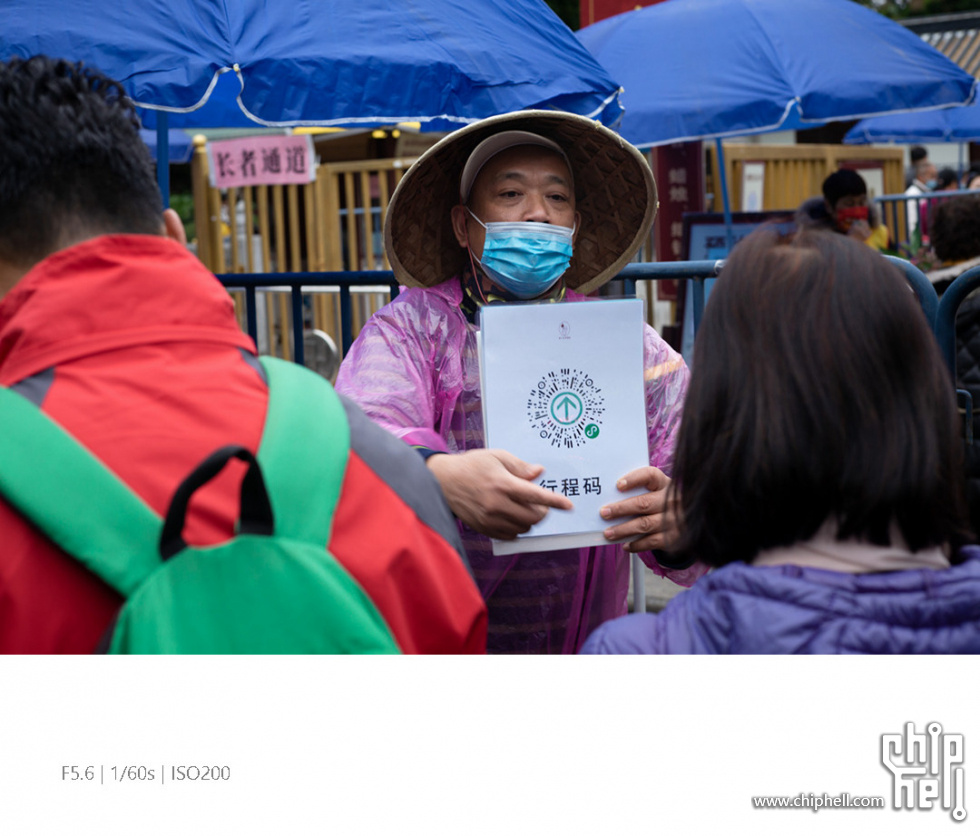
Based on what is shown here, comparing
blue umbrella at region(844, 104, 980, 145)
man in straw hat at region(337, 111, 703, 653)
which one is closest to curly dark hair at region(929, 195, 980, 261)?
man in straw hat at region(337, 111, 703, 653)

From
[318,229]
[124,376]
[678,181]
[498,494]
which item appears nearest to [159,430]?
[124,376]

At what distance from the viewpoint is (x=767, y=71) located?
236 inches

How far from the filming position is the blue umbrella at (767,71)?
5902mm

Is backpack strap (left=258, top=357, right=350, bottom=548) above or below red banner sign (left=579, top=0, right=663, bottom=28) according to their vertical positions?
below

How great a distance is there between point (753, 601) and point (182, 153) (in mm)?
10200

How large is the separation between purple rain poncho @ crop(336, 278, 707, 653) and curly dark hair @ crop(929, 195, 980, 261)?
381 centimetres

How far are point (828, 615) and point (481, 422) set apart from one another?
116 centimetres

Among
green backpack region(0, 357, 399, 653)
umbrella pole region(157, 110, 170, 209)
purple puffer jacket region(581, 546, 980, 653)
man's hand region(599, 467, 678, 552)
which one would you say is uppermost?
umbrella pole region(157, 110, 170, 209)

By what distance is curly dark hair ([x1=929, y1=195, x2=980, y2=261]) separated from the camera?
5.46m

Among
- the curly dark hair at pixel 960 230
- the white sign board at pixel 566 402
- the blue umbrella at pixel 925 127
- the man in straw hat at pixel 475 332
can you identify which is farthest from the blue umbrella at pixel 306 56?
the blue umbrella at pixel 925 127

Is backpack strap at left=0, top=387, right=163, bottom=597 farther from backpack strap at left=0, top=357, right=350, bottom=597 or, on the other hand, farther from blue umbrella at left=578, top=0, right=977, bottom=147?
blue umbrella at left=578, top=0, right=977, bottom=147

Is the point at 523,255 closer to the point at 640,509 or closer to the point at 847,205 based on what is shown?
the point at 640,509

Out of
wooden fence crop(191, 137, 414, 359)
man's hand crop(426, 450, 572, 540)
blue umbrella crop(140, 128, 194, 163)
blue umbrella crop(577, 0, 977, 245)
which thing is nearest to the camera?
man's hand crop(426, 450, 572, 540)

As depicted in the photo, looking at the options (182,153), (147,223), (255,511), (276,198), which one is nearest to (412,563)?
(255,511)
